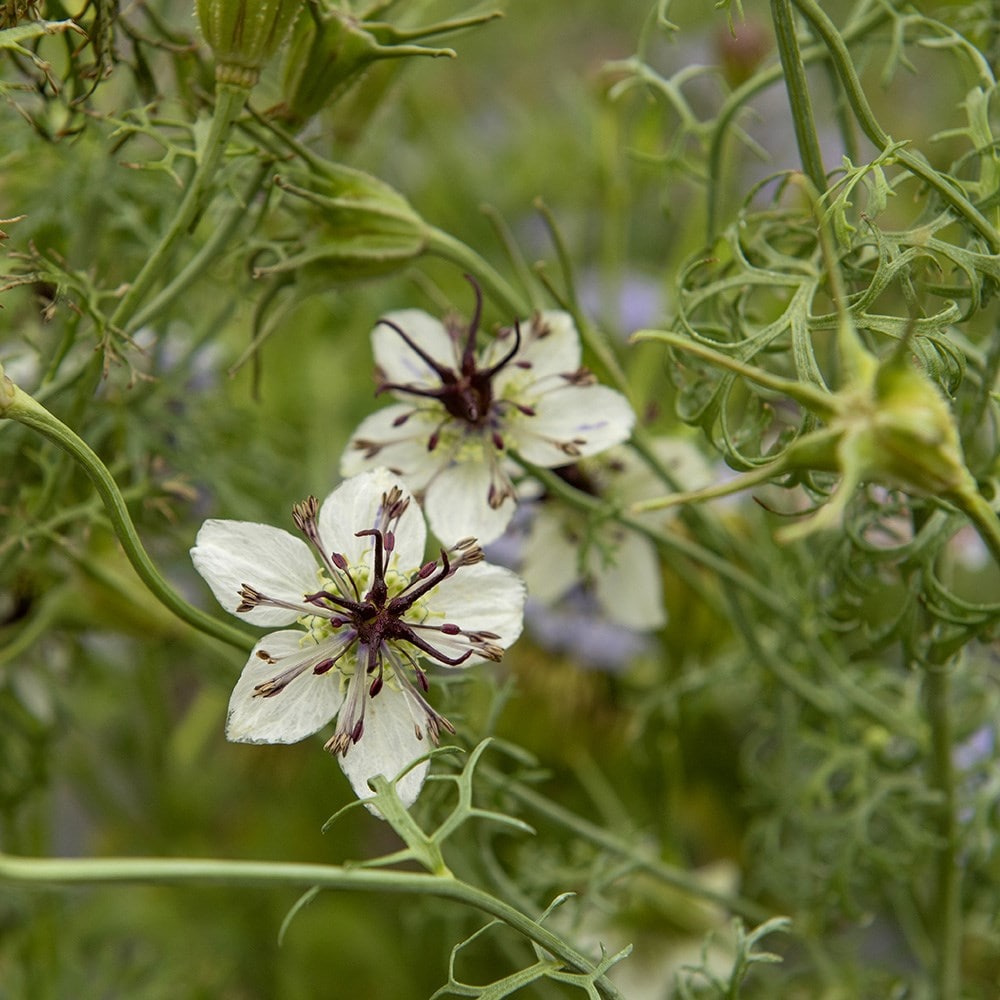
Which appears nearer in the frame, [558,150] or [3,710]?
[3,710]

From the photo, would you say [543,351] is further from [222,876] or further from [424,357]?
[222,876]

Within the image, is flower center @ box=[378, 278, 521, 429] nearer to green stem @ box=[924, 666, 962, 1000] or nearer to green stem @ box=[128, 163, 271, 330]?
green stem @ box=[128, 163, 271, 330]

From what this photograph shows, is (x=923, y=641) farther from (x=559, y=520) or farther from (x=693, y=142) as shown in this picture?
(x=693, y=142)

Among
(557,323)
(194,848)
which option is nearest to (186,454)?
(557,323)

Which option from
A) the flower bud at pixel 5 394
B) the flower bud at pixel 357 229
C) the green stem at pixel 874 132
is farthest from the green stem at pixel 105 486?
the green stem at pixel 874 132

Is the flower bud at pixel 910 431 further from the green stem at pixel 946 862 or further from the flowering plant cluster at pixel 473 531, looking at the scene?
the green stem at pixel 946 862

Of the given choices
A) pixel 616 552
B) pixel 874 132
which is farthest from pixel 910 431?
pixel 616 552

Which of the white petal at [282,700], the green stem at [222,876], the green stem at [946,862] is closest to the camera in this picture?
the green stem at [222,876]
